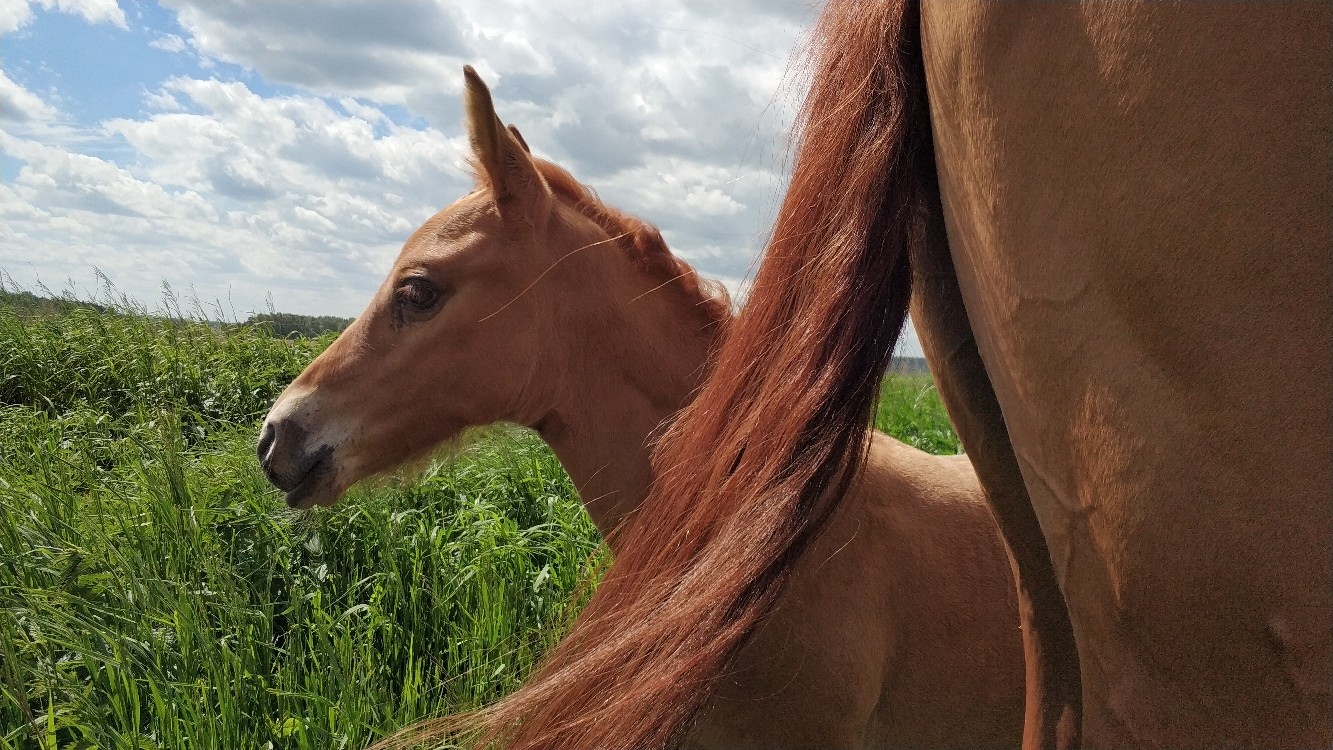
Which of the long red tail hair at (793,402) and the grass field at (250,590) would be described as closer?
the long red tail hair at (793,402)

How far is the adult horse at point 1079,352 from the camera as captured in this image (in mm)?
612

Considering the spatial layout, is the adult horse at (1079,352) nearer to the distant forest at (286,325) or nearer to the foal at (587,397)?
the foal at (587,397)

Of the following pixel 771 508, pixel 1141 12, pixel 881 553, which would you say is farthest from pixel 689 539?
pixel 881 553

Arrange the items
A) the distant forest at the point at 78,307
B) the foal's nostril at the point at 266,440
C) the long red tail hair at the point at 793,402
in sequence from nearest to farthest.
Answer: the long red tail hair at the point at 793,402 → the foal's nostril at the point at 266,440 → the distant forest at the point at 78,307

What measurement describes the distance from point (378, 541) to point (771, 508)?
10.5 ft

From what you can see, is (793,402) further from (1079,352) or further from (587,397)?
(587,397)

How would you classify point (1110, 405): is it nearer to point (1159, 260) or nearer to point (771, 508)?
point (1159, 260)

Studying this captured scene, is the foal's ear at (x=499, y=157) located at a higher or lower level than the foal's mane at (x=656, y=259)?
higher

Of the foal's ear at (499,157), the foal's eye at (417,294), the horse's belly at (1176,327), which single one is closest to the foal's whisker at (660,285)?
the foal's ear at (499,157)

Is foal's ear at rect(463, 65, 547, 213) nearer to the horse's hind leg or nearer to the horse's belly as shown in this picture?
the horse's hind leg

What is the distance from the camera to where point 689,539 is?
1042 mm

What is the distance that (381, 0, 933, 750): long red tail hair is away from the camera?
0.95 meters

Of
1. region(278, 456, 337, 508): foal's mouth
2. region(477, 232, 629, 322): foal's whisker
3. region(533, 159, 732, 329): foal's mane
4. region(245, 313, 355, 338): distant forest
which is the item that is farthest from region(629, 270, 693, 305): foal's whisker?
region(245, 313, 355, 338): distant forest

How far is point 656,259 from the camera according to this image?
2250mm
